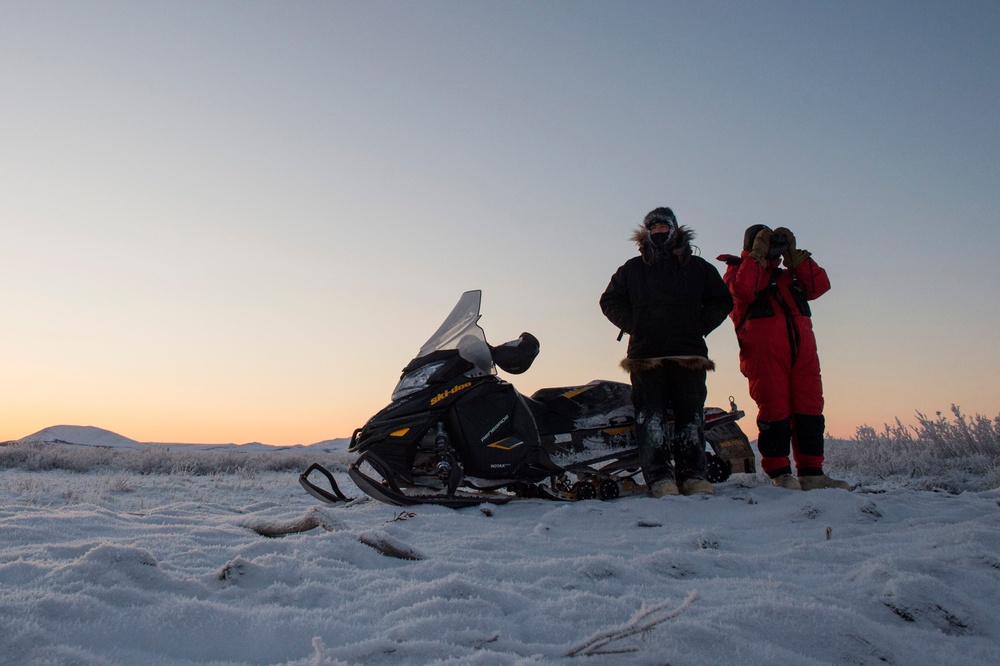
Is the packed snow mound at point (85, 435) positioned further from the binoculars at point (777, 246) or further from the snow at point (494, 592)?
the binoculars at point (777, 246)

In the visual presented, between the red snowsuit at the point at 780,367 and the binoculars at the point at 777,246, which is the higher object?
the binoculars at the point at 777,246

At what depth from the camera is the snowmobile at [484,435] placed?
4859 mm

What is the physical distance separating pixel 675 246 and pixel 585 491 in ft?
6.77

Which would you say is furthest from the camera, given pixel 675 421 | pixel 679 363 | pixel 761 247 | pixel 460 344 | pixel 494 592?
pixel 761 247

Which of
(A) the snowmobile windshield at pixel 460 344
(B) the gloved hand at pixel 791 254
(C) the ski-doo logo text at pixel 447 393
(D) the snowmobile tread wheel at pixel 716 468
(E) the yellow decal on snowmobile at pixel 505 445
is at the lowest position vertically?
(D) the snowmobile tread wheel at pixel 716 468

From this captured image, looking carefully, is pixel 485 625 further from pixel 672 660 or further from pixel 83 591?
pixel 83 591

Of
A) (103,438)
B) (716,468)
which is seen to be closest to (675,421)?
(716,468)

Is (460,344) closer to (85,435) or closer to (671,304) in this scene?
(671,304)

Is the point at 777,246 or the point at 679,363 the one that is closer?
the point at 679,363

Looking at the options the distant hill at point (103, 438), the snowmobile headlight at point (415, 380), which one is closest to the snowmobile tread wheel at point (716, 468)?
the snowmobile headlight at point (415, 380)

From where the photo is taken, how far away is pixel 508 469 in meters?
5.05

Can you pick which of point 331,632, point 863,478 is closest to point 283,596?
point 331,632

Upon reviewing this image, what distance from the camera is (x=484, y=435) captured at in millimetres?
4973

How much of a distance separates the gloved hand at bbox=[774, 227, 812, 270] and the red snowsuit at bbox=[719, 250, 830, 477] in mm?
201
